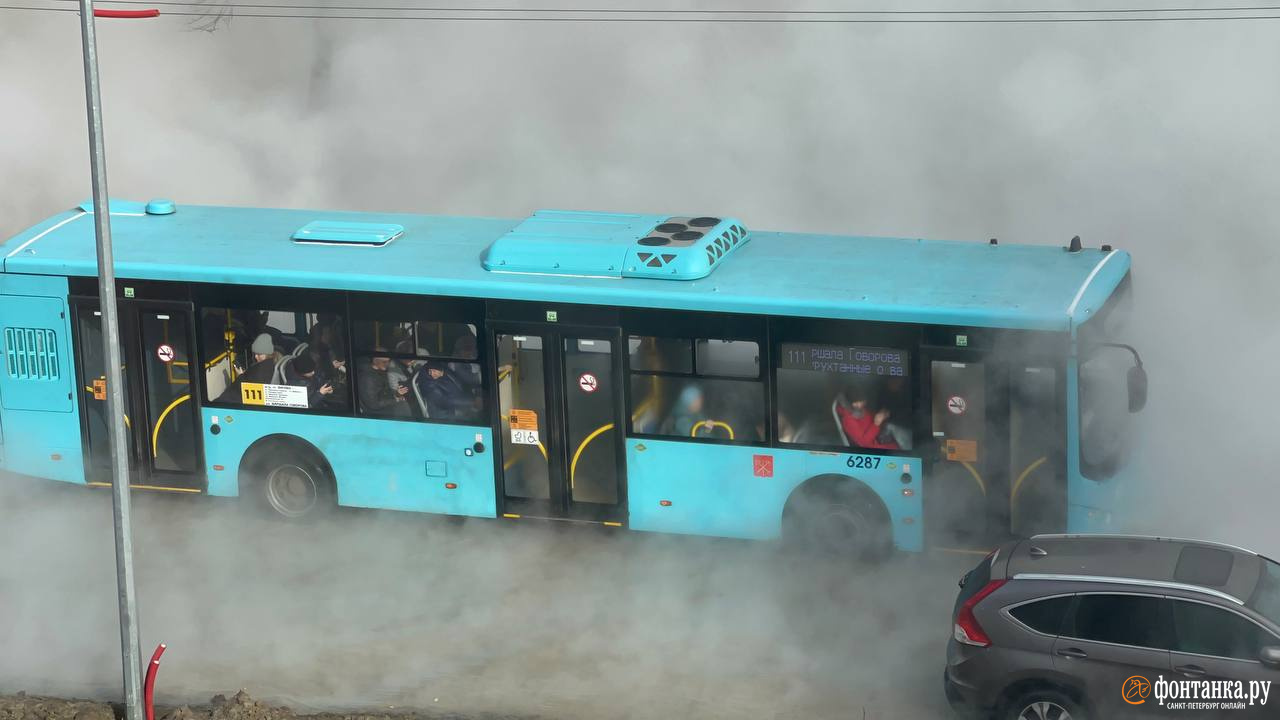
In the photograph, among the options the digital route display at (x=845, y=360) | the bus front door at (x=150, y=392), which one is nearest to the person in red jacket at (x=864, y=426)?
the digital route display at (x=845, y=360)

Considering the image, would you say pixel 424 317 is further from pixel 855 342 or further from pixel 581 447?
pixel 855 342

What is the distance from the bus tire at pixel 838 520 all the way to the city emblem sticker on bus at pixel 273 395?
424 centimetres

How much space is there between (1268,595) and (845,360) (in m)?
3.63

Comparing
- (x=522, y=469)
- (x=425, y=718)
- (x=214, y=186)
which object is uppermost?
(x=214, y=186)

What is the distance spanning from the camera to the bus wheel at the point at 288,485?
43.5ft

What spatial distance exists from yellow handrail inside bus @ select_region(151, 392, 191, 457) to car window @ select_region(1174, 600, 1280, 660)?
841 cm

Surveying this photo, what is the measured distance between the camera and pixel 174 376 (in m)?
13.3

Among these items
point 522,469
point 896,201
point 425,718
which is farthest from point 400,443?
point 896,201

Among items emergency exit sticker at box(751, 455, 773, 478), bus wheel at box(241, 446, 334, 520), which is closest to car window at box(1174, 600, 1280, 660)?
emergency exit sticker at box(751, 455, 773, 478)

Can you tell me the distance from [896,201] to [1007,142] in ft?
5.70

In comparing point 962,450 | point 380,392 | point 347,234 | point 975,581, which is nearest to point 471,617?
point 380,392

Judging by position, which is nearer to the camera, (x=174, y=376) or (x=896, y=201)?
(x=174, y=376)

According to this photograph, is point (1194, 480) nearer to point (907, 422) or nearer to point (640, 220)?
point (907, 422)

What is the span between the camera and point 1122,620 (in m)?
8.95
